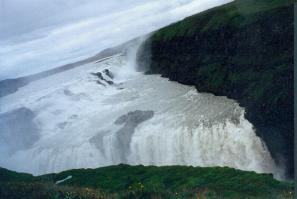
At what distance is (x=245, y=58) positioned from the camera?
4047 cm

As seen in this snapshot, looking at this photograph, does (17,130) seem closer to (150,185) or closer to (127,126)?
(127,126)

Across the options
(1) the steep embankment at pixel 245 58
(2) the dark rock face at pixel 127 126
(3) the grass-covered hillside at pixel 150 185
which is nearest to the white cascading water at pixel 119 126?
(2) the dark rock face at pixel 127 126

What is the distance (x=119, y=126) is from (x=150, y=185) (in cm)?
2185

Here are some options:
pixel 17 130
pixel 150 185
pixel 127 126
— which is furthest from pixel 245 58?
pixel 150 185

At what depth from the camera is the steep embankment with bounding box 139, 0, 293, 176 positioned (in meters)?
33.7

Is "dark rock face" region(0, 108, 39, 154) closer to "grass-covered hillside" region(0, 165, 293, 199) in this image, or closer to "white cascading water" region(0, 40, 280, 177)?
"white cascading water" region(0, 40, 280, 177)

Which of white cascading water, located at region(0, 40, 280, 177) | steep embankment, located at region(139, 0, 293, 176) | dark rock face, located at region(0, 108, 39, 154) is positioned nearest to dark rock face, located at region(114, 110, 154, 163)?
white cascading water, located at region(0, 40, 280, 177)

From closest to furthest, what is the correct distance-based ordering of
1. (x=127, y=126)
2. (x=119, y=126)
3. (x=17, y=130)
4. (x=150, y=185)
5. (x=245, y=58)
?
(x=150, y=185)
(x=127, y=126)
(x=245, y=58)
(x=119, y=126)
(x=17, y=130)

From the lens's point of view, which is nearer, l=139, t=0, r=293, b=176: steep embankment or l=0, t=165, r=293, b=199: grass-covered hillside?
l=0, t=165, r=293, b=199: grass-covered hillside

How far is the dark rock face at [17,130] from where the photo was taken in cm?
4242

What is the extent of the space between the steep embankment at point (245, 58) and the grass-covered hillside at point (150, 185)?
6909mm

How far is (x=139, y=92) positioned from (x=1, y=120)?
9.92 metres

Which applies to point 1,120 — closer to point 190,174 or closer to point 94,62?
point 94,62

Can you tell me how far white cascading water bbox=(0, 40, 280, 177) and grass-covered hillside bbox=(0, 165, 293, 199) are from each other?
5.49 meters
